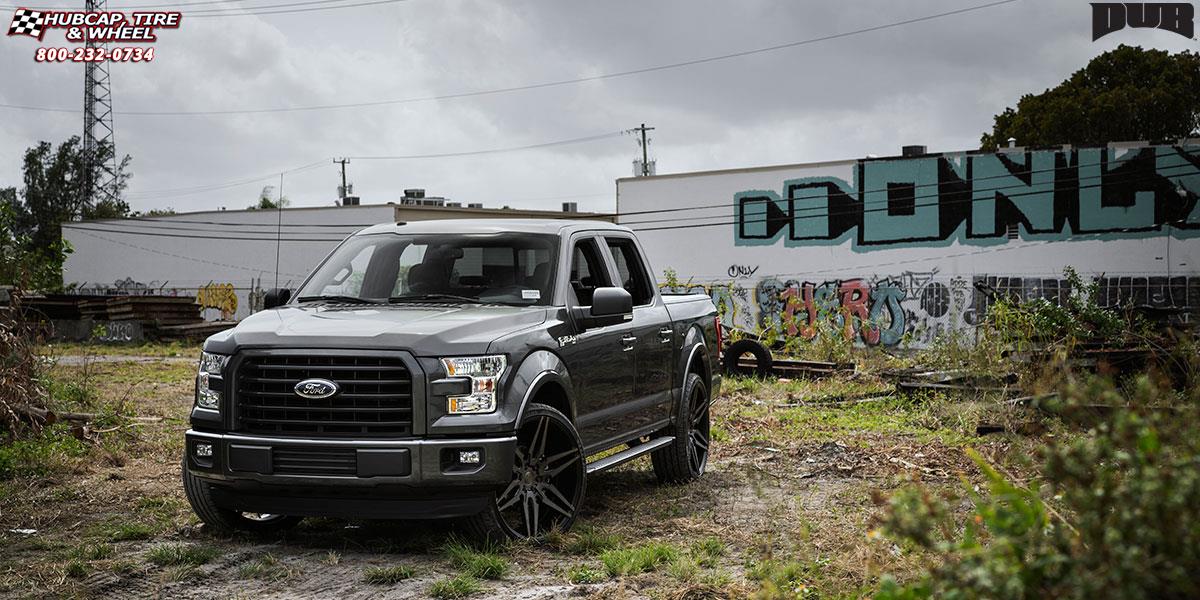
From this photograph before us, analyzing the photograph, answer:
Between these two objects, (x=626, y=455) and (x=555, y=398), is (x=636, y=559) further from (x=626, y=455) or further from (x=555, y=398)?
(x=626, y=455)

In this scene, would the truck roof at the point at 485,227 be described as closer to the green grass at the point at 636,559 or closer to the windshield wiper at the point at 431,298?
the windshield wiper at the point at 431,298

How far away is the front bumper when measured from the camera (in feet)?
22.3

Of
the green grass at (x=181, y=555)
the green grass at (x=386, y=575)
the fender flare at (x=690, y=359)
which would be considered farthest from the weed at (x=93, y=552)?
the fender flare at (x=690, y=359)

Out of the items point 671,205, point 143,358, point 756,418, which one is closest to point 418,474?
point 756,418

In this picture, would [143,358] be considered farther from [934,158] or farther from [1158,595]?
[1158,595]

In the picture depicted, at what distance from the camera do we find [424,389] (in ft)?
22.5

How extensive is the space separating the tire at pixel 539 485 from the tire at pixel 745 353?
40.3ft

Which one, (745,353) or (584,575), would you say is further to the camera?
(745,353)

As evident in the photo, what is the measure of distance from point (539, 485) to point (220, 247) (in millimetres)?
56780

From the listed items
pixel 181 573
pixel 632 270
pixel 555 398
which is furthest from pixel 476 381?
pixel 632 270

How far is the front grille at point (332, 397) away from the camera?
688cm

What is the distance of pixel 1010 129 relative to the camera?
56844 millimetres

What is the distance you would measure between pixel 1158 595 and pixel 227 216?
61908 mm

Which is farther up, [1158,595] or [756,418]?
[1158,595]
